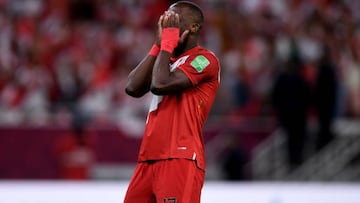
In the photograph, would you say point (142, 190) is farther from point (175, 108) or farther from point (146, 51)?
point (146, 51)

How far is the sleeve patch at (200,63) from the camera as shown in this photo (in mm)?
5770

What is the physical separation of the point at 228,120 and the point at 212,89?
6.72m

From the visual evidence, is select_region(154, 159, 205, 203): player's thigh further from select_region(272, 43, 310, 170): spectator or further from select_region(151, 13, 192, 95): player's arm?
select_region(272, 43, 310, 170): spectator

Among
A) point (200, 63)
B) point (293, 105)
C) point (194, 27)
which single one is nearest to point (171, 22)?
point (194, 27)

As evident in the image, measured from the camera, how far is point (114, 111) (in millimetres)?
12719

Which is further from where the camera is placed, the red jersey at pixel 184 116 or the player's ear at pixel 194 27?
the player's ear at pixel 194 27

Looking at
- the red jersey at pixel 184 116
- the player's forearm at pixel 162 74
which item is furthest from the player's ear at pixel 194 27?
the player's forearm at pixel 162 74

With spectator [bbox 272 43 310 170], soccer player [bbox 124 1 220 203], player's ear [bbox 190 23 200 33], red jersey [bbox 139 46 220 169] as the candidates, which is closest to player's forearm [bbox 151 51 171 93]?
soccer player [bbox 124 1 220 203]

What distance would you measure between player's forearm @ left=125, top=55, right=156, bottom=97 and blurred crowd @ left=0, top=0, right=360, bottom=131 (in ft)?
20.0

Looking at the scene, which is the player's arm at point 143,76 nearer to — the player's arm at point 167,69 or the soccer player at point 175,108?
the soccer player at point 175,108

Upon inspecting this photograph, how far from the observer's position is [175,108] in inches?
227

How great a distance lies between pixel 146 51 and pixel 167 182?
7.77m

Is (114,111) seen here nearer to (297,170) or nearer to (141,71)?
(297,170)

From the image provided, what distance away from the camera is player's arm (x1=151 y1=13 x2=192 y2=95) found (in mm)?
5613
